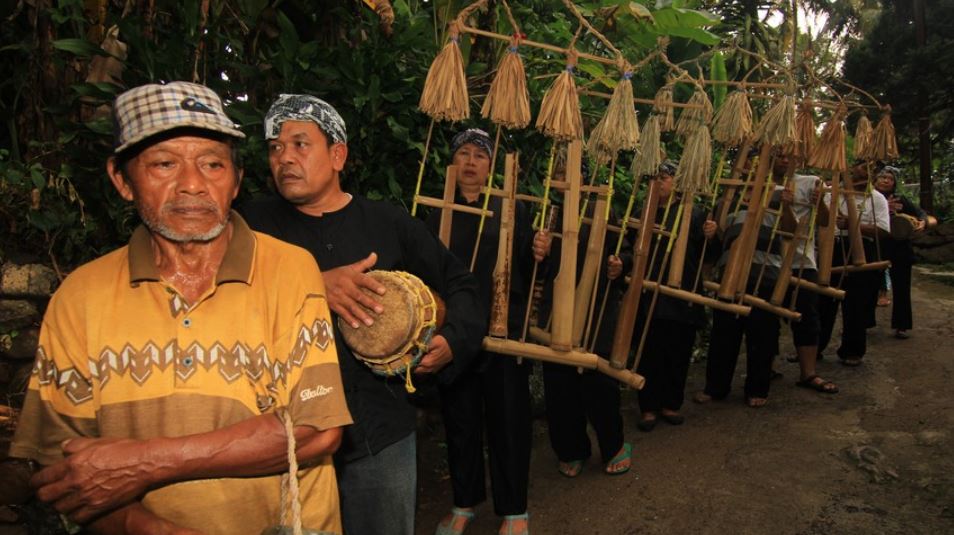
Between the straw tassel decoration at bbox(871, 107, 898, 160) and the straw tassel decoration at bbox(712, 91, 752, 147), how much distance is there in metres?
1.52

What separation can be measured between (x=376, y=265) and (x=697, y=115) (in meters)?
2.63

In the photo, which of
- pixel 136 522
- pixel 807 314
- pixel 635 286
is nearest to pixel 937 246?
pixel 807 314

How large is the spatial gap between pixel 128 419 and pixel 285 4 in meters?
3.37

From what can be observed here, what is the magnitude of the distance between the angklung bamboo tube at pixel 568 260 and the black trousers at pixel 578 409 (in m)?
1.39

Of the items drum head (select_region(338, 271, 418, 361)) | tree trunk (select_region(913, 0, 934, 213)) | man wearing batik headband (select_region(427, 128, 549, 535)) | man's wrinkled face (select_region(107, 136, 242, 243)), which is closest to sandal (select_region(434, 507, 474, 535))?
man wearing batik headband (select_region(427, 128, 549, 535))

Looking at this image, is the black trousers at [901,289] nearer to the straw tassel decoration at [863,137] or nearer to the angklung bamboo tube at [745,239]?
the straw tassel decoration at [863,137]

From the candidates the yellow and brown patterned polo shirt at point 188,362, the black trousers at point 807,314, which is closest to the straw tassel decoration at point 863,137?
the black trousers at point 807,314

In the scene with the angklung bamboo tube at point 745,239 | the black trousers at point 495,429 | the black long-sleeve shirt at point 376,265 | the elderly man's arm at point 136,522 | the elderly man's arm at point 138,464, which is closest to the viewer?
the elderly man's arm at point 138,464

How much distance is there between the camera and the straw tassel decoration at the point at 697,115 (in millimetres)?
3898

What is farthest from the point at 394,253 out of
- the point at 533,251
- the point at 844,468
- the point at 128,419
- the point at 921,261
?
the point at 921,261

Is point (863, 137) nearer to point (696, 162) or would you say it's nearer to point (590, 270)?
point (696, 162)

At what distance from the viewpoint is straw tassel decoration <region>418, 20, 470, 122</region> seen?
2959mm

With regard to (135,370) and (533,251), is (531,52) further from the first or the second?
(135,370)

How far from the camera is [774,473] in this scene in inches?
179
